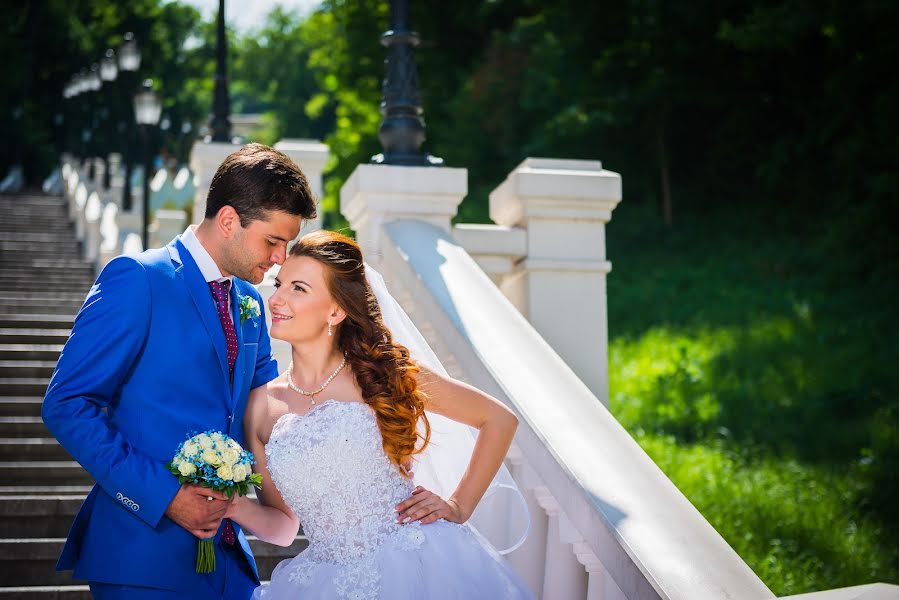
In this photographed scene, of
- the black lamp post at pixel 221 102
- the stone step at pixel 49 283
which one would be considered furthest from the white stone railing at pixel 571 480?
the stone step at pixel 49 283

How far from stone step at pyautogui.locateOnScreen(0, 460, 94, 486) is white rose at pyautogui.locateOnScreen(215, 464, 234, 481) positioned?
3.72 m

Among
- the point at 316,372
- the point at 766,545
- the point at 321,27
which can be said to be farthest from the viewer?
the point at 321,27

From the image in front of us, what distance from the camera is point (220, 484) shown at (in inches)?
120

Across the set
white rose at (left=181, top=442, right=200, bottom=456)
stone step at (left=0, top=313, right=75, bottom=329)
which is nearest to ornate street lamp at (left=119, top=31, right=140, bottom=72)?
stone step at (left=0, top=313, right=75, bottom=329)

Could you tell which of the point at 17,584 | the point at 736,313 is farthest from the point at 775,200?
the point at 17,584

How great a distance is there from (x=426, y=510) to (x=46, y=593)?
2.25 m

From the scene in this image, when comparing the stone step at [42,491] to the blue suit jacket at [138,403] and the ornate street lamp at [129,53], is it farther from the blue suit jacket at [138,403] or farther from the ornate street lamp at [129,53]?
the ornate street lamp at [129,53]

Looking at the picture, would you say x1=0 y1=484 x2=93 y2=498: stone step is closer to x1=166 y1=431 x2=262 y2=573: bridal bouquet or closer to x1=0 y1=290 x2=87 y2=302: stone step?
x1=166 y1=431 x2=262 y2=573: bridal bouquet

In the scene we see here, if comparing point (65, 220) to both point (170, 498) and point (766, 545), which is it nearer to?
point (766, 545)

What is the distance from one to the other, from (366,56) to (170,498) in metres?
29.3

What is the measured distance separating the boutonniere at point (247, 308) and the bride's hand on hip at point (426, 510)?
85 cm

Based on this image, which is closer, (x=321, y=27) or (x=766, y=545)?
(x=766, y=545)

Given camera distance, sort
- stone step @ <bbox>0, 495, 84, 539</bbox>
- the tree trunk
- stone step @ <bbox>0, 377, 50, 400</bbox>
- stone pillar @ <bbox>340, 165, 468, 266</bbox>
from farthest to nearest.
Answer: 1. the tree trunk
2. stone step @ <bbox>0, 377, 50, 400</bbox>
3. stone pillar @ <bbox>340, 165, 468, 266</bbox>
4. stone step @ <bbox>0, 495, 84, 539</bbox>

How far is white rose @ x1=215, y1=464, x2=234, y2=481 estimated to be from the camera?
3.03 meters
